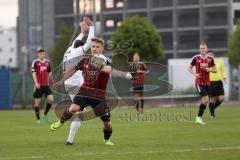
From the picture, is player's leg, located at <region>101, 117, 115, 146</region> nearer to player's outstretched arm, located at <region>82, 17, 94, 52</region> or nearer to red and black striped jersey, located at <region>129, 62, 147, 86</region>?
player's outstretched arm, located at <region>82, 17, 94, 52</region>

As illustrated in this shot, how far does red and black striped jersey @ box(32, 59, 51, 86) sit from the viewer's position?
23.0 metres

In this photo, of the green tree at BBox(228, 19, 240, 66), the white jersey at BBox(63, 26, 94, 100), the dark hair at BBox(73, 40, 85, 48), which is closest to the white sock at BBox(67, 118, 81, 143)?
the white jersey at BBox(63, 26, 94, 100)

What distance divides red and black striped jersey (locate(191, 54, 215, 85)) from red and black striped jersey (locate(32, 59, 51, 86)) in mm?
5382

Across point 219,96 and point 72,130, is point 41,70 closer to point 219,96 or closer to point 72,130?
point 219,96

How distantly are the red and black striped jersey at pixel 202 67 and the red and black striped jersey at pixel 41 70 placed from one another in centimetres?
538

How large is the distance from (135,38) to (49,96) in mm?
45413

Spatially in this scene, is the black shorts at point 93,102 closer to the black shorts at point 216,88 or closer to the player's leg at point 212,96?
the player's leg at point 212,96

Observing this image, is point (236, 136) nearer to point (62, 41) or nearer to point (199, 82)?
point (199, 82)

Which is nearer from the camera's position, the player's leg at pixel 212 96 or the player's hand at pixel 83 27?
the player's hand at pixel 83 27

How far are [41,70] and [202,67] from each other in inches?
230

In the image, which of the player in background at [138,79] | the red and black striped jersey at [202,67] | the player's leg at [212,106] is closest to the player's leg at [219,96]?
the player's leg at [212,106]

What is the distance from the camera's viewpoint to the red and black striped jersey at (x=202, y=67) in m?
20.8

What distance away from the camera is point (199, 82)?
20.8m

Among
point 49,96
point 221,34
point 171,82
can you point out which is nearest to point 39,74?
point 49,96
